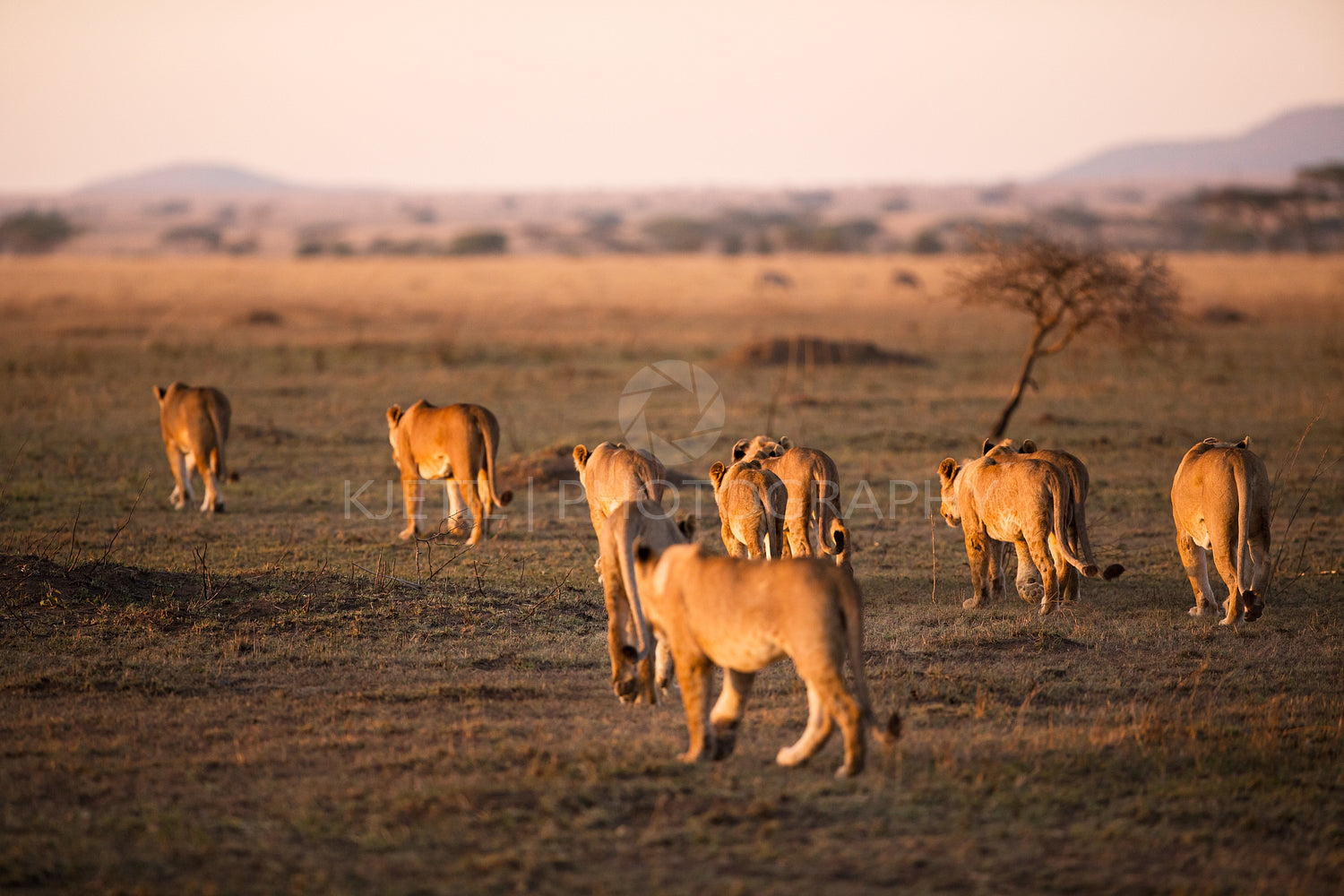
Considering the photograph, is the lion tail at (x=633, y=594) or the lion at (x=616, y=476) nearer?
the lion tail at (x=633, y=594)

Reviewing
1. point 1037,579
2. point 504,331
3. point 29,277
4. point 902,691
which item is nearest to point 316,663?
point 902,691

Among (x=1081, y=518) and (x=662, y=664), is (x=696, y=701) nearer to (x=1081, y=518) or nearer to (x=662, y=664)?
(x=662, y=664)

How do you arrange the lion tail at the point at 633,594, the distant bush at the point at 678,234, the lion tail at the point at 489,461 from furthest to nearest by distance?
the distant bush at the point at 678,234 → the lion tail at the point at 489,461 → the lion tail at the point at 633,594

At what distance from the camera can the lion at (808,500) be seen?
34.0 ft

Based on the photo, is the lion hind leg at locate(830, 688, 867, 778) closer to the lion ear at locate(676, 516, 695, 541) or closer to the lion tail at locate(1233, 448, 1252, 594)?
the lion ear at locate(676, 516, 695, 541)

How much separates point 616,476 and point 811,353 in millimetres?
20634

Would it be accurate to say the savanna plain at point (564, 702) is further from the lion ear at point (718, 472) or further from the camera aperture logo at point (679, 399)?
the lion ear at point (718, 472)

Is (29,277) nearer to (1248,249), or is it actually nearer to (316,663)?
(316,663)

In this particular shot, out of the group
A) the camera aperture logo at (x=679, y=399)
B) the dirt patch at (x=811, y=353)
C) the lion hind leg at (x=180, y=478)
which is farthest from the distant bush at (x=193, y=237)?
the lion hind leg at (x=180, y=478)

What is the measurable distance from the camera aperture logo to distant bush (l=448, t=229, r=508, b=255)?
64.6m

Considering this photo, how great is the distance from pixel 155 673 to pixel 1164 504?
1225 cm

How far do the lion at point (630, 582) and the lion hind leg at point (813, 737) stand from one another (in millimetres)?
1215

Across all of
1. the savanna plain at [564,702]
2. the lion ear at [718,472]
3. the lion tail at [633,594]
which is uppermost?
the lion ear at [718,472]

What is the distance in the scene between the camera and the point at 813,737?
6.33m
